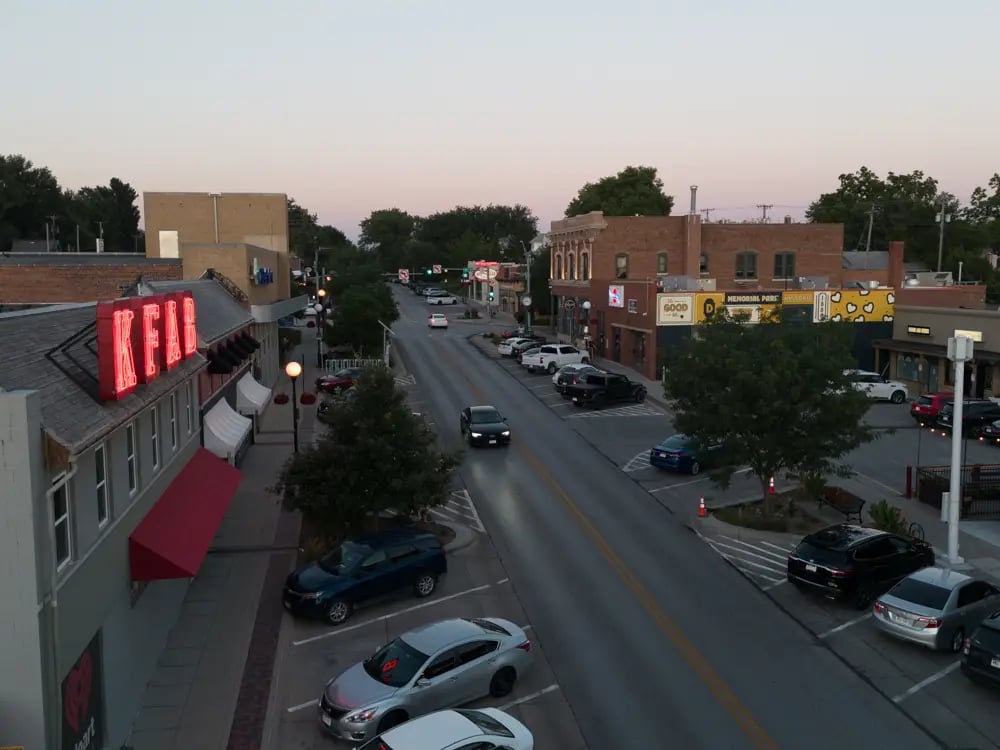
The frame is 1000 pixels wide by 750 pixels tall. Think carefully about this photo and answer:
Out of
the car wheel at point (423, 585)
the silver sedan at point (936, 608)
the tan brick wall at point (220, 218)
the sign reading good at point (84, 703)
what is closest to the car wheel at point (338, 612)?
the car wheel at point (423, 585)

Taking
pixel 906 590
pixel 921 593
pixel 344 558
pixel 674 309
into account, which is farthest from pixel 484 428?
pixel 674 309

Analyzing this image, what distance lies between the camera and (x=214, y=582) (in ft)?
67.1

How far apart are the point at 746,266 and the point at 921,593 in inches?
2127

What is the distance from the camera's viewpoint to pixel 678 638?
17500 mm

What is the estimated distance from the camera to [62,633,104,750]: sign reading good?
35.6ft

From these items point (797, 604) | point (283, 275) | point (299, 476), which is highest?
point (283, 275)

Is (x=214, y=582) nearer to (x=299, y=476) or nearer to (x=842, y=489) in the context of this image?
(x=299, y=476)

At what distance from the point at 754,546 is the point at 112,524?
16.3 m

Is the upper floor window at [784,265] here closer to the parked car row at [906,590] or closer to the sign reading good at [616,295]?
the sign reading good at [616,295]

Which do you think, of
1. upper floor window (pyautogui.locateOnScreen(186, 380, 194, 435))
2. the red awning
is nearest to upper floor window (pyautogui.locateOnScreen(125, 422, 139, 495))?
the red awning

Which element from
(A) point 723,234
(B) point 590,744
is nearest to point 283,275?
(A) point 723,234

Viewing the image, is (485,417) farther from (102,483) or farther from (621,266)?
(621,266)

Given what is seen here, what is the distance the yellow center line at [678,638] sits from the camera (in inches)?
552

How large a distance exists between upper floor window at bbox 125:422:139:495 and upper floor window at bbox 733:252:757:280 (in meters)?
59.0
